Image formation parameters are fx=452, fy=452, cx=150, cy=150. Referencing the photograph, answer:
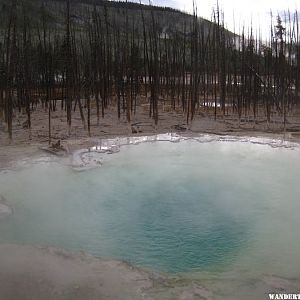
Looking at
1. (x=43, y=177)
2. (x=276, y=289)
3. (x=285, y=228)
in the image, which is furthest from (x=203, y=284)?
(x=43, y=177)

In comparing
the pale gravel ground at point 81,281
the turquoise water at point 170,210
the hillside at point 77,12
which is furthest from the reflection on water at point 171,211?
the hillside at point 77,12

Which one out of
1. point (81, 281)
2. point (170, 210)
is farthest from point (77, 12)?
point (81, 281)

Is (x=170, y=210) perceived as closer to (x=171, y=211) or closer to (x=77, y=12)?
(x=171, y=211)

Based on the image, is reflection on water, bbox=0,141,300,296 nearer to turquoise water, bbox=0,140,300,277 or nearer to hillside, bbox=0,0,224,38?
turquoise water, bbox=0,140,300,277

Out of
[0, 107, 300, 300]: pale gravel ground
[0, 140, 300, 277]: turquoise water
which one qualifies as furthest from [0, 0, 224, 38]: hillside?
[0, 107, 300, 300]: pale gravel ground

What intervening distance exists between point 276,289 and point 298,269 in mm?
487

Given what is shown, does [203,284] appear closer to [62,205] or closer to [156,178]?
[62,205]

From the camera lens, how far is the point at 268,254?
153 inches

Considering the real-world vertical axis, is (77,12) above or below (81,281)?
above

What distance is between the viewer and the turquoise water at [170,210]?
3.90 m

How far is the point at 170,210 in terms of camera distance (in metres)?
5.08

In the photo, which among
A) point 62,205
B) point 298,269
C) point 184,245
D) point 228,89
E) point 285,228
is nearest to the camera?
point 298,269

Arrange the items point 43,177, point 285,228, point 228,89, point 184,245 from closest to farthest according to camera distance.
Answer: point 184,245, point 285,228, point 43,177, point 228,89

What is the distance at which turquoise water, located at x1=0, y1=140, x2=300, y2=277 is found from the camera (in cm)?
390
